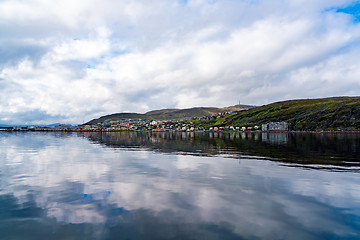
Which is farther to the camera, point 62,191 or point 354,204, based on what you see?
point 62,191

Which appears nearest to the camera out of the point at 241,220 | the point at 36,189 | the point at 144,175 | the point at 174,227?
the point at 174,227

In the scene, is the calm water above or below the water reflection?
above

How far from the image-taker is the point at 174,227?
39.1 feet

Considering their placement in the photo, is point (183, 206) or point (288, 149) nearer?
point (183, 206)

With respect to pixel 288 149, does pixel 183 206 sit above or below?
above

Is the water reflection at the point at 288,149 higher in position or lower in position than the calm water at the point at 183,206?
lower

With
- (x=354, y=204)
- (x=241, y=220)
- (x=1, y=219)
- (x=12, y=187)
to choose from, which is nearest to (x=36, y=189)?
(x=12, y=187)

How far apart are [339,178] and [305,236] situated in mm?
15720

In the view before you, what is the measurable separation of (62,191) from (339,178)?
92.6 ft

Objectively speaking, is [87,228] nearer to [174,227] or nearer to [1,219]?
[174,227]

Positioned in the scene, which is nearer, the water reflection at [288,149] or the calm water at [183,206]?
the calm water at [183,206]

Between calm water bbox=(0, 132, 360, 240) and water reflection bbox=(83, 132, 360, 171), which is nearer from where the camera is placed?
calm water bbox=(0, 132, 360, 240)

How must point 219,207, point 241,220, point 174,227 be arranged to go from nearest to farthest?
1. point 174,227
2. point 241,220
3. point 219,207

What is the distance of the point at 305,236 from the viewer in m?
11.0
